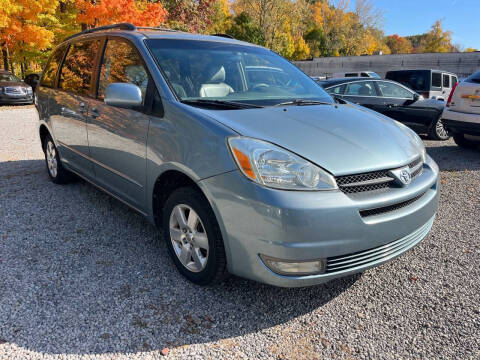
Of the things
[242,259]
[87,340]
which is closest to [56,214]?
[87,340]

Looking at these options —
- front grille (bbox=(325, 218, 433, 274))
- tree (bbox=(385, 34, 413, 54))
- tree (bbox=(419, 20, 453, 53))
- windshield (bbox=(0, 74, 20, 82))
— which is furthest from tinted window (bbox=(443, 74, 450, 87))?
tree (bbox=(385, 34, 413, 54))

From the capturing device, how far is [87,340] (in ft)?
7.13

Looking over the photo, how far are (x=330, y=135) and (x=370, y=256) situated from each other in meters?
0.80

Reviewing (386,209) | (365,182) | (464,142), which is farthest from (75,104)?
(464,142)

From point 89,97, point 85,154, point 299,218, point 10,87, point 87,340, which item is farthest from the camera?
point 10,87

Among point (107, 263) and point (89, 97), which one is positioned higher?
point (89, 97)

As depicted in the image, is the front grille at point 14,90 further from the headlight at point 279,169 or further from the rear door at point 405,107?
the headlight at point 279,169

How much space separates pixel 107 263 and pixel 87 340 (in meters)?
0.92

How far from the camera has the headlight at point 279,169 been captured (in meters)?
2.13

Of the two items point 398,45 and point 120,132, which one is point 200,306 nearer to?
point 120,132

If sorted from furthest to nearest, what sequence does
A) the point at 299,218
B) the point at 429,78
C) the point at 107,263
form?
the point at 429,78, the point at 107,263, the point at 299,218

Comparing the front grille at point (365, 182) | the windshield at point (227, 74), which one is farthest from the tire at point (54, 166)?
the front grille at point (365, 182)

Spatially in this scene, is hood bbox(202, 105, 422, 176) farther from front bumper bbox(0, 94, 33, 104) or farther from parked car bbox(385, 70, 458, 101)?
front bumper bbox(0, 94, 33, 104)

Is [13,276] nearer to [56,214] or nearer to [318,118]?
[56,214]
